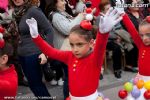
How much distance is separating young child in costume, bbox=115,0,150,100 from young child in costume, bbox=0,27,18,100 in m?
1.14

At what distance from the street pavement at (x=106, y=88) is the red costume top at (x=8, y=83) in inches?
72.8

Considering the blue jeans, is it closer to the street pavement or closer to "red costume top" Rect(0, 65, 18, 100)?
the street pavement

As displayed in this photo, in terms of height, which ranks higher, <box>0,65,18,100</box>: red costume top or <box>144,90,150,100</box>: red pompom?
<box>0,65,18,100</box>: red costume top

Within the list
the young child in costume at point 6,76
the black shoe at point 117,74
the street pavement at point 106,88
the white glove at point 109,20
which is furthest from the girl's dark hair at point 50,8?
the black shoe at point 117,74

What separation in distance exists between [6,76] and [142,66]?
1.39 meters

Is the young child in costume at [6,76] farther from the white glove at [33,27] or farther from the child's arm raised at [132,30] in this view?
the child's arm raised at [132,30]

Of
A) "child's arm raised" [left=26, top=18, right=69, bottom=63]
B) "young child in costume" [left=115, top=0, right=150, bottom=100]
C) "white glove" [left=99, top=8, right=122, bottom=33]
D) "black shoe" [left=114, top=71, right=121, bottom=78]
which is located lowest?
"black shoe" [left=114, top=71, right=121, bottom=78]

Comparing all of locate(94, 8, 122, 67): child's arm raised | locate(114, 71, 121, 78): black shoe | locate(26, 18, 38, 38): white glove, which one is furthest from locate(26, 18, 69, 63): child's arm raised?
locate(114, 71, 121, 78): black shoe

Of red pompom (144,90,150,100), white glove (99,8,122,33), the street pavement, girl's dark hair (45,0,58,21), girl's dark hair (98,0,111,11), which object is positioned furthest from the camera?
girl's dark hair (98,0,111,11)

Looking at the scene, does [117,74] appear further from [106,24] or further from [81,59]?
[106,24]

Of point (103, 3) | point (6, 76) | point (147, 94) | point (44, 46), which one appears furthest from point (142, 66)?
point (103, 3)

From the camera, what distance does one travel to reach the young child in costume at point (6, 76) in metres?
2.40

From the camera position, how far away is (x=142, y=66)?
10.6 feet

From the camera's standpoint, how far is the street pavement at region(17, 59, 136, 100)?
4434mm
